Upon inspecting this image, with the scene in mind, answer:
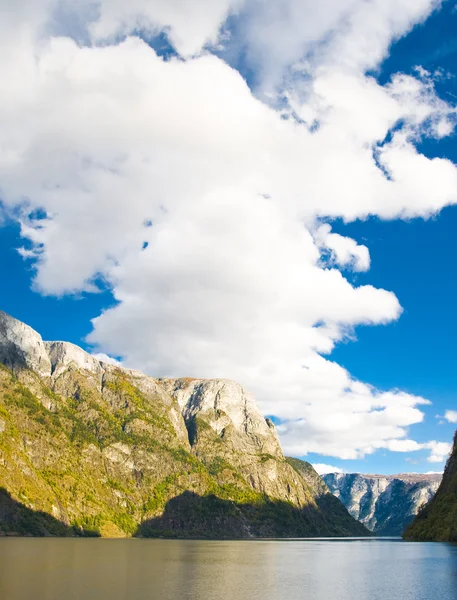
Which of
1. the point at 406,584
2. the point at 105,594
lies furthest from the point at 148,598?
the point at 406,584

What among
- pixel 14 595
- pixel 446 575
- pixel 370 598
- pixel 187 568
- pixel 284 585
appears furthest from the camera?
pixel 187 568

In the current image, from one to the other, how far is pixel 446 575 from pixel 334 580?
19.1m

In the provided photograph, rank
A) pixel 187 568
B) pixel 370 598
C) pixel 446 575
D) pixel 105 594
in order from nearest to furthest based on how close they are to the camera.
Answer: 1. pixel 105 594
2. pixel 370 598
3. pixel 446 575
4. pixel 187 568

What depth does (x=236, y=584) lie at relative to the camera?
8612 centimetres

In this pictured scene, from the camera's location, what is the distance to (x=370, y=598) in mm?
74562

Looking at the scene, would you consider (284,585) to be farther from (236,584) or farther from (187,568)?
(187,568)

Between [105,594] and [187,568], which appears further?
[187,568]

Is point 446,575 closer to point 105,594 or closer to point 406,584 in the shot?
point 406,584

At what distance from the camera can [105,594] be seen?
6669cm

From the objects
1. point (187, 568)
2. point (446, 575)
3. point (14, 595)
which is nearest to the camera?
point (14, 595)

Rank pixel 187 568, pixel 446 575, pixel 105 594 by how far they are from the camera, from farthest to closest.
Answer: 1. pixel 187 568
2. pixel 446 575
3. pixel 105 594

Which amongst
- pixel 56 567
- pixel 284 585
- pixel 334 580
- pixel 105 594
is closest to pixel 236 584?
pixel 284 585

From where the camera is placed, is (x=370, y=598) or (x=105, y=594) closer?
(x=105, y=594)

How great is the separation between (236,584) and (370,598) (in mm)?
21613
